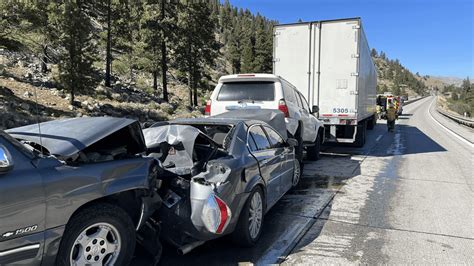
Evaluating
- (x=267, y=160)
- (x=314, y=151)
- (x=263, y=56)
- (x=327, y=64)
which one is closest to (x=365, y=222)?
(x=267, y=160)

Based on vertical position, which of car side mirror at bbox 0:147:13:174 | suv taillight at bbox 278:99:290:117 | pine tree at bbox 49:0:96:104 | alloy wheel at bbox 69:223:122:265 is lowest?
alloy wheel at bbox 69:223:122:265

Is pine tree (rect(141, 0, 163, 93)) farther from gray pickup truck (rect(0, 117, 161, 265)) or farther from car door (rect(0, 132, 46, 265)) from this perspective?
car door (rect(0, 132, 46, 265))

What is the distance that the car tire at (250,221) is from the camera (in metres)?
4.47

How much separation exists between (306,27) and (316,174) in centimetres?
521

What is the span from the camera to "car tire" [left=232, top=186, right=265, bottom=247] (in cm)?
447

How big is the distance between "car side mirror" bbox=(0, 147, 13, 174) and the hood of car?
1.33ft

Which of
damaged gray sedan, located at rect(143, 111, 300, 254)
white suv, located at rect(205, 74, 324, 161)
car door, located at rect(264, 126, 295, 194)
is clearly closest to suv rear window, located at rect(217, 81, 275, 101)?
white suv, located at rect(205, 74, 324, 161)

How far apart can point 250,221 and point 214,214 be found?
32.9 inches

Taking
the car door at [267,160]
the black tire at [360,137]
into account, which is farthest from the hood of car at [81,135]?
the black tire at [360,137]

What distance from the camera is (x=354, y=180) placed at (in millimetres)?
8547

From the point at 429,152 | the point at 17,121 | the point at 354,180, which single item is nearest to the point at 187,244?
the point at 354,180

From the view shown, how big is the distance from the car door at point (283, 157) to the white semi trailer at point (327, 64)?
5518mm

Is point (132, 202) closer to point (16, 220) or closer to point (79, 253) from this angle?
point (79, 253)

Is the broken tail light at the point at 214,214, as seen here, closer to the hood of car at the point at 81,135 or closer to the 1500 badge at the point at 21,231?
the hood of car at the point at 81,135
